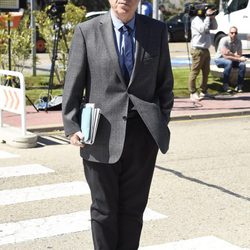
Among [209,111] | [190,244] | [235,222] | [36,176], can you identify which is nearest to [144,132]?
[190,244]

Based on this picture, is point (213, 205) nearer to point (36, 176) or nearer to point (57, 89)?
point (36, 176)

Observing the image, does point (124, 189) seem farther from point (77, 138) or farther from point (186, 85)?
point (186, 85)

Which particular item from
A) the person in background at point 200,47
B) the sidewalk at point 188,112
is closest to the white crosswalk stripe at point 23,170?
the sidewalk at point 188,112

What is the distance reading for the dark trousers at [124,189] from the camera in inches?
157

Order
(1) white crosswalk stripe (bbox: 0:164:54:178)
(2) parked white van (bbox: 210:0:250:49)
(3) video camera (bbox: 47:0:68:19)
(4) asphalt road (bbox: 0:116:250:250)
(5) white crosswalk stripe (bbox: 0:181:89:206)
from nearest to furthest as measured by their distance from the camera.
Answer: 1. (4) asphalt road (bbox: 0:116:250:250)
2. (5) white crosswalk stripe (bbox: 0:181:89:206)
3. (1) white crosswalk stripe (bbox: 0:164:54:178)
4. (3) video camera (bbox: 47:0:68:19)
5. (2) parked white van (bbox: 210:0:250:49)

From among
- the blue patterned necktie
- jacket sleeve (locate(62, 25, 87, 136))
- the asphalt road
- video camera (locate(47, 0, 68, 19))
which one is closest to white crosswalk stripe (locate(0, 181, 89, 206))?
the asphalt road

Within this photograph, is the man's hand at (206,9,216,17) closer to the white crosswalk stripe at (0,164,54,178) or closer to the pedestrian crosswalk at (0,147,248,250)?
the white crosswalk stripe at (0,164,54,178)

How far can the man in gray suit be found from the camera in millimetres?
3896

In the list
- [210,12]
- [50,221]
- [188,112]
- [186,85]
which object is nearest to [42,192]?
[50,221]

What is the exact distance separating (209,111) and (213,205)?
6.61m

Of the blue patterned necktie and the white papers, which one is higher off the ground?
the blue patterned necktie

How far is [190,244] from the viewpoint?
5.18 metres

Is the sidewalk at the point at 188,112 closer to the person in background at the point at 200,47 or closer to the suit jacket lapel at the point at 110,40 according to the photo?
the person in background at the point at 200,47

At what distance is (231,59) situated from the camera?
51.0 ft
